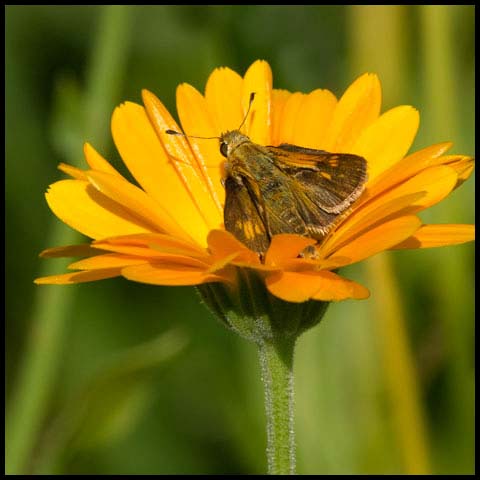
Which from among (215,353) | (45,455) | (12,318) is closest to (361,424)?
(215,353)

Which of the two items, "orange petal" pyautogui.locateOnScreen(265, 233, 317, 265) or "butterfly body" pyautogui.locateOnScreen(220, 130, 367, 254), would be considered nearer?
"orange petal" pyautogui.locateOnScreen(265, 233, 317, 265)

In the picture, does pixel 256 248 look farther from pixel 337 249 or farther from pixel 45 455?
pixel 45 455

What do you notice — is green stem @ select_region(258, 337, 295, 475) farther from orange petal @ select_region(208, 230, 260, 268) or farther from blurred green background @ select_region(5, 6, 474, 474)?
→ blurred green background @ select_region(5, 6, 474, 474)

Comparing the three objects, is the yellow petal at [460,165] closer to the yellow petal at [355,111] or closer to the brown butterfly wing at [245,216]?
the yellow petal at [355,111]

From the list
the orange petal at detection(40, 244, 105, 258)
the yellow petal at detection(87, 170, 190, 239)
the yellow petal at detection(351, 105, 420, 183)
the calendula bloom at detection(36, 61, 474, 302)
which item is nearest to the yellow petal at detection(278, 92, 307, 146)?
the calendula bloom at detection(36, 61, 474, 302)

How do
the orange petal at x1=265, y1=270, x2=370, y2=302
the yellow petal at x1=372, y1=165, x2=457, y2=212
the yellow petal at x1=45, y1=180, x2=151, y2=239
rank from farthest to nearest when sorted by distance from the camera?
the yellow petal at x1=45, y1=180, x2=151, y2=239, the yellow petal at x1=372, y1=165, x2=457, y2=212, the orange petal at x1=265, y1=270, x2=370, y2=302

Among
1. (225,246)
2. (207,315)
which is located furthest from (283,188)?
(207,315)

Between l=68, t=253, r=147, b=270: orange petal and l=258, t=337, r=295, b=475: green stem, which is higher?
l=68, t=253, r=147, b=270: orange petal

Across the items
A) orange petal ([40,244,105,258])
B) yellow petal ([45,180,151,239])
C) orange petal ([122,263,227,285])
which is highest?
yellow petal ([45,180,151,239])
